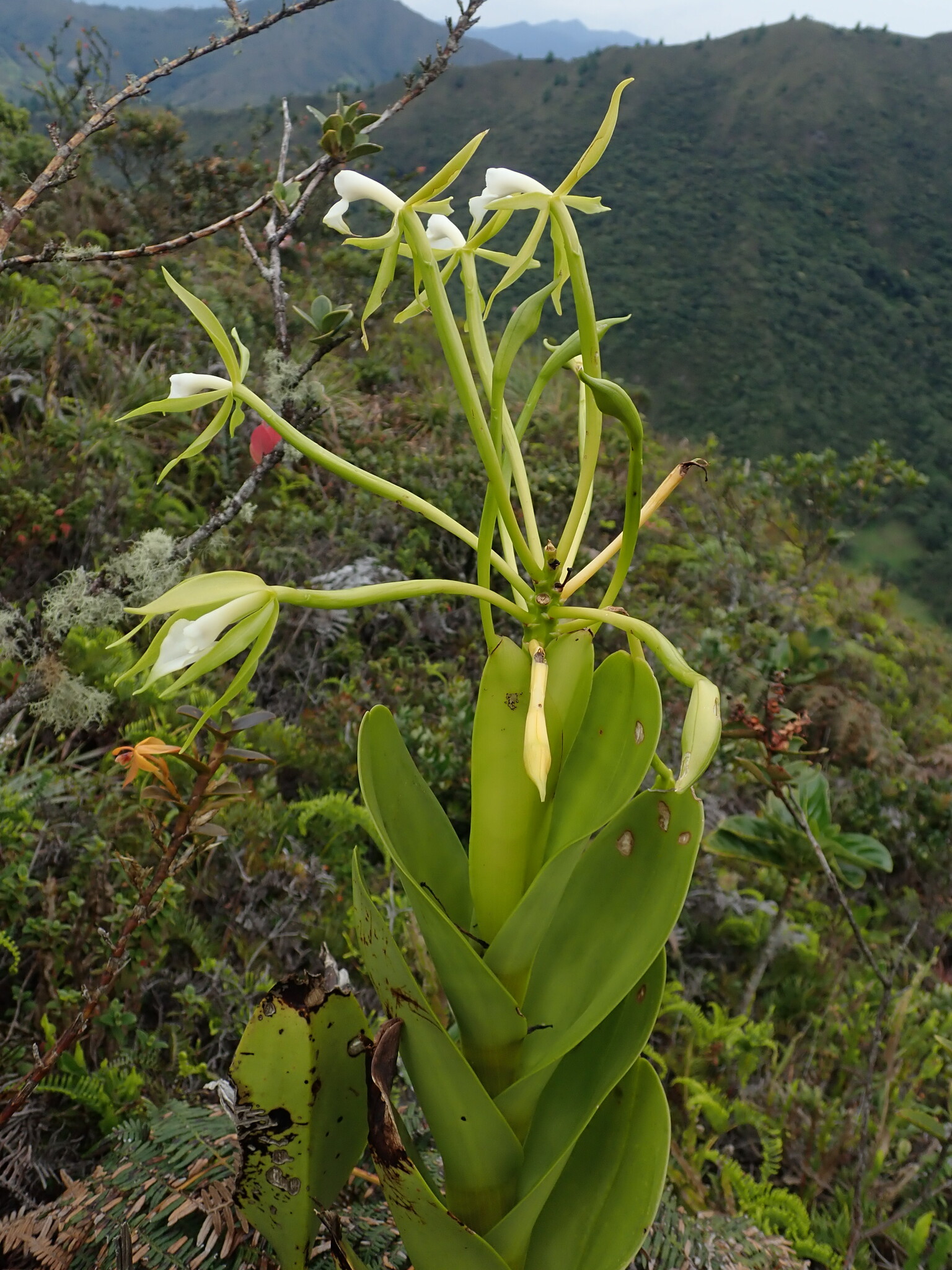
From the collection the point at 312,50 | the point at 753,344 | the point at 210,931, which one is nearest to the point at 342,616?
the point at 210,931

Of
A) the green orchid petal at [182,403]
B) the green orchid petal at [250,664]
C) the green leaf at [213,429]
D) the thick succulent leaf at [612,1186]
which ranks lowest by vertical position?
the thick succulent leaf at [612,1186]

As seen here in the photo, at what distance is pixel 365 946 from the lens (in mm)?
639

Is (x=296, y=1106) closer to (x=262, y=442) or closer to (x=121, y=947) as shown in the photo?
(x=121, y=947)

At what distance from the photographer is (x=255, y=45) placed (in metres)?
35.6

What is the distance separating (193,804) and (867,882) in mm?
2721

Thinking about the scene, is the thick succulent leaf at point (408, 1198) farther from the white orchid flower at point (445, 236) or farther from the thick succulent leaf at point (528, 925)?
the white orchid flower at point (445, 236)

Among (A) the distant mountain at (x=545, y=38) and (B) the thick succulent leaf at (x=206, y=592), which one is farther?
(A) the distant mountain at (x=545, y=38)

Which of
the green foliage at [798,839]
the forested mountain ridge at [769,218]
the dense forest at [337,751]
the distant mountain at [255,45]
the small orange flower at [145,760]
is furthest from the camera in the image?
the distant mountain at [255,45]

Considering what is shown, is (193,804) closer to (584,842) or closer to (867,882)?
(584,842)

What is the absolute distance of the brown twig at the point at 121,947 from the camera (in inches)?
32.9

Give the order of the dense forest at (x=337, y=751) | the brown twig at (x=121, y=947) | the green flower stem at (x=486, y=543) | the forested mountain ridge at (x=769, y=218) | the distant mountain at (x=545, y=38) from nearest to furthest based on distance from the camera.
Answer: the green flower stem at (x=486, y=543) < the brown twig at (x=121, y=947) < the dense forest at (x=337, y=751) < the forested mountain ridge at (x=769, y=218) < the distant mountain at (x=545, y=38)

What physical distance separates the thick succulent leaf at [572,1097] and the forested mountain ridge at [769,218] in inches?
462

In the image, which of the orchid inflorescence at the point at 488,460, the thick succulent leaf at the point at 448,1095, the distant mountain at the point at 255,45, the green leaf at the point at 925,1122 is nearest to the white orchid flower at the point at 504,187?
the orchid inflorescence at the point at 488,460

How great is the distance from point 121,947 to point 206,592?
55 centimetres
